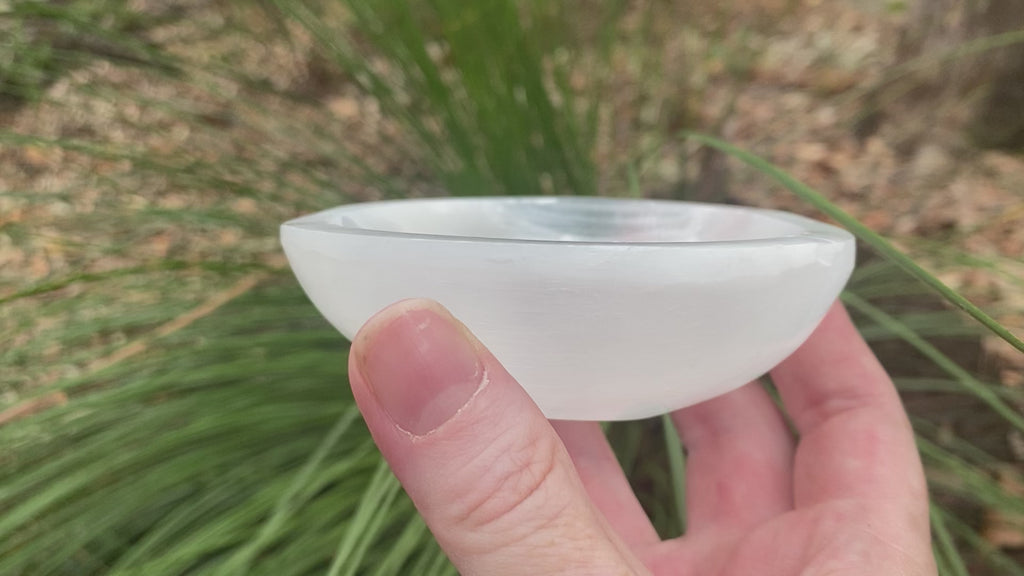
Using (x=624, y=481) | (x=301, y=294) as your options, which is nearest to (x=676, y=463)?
(x=624, y=481)

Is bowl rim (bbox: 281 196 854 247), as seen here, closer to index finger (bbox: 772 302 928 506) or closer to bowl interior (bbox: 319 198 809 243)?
bowl interior (bbox: 319 198 809 243)

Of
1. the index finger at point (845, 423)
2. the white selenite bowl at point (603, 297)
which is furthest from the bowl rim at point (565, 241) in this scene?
the index finger at point (845, 423)

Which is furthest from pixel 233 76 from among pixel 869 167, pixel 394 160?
pixel 869 167

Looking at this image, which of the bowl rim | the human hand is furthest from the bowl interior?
the human hand

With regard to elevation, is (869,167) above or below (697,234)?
below

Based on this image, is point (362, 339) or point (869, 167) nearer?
point (362, 339)

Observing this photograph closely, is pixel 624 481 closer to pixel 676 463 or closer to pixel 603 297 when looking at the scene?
pixel 676 463

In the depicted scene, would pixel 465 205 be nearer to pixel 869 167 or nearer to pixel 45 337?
pixel 45 337
